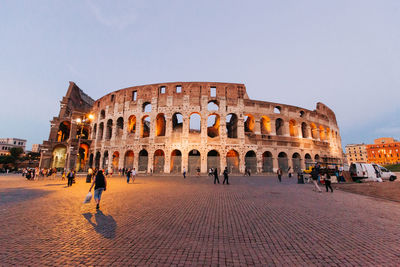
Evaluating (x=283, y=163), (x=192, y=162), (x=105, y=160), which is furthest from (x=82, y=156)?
(x=283, y=163)

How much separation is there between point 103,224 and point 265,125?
27209 millimetres

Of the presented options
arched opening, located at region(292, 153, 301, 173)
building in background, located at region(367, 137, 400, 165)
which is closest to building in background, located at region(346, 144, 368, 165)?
building in background, located at region(367, 137, 400, 165)

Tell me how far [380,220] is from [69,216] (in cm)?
933

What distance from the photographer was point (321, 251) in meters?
3.01

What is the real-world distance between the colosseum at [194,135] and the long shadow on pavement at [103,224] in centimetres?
1841

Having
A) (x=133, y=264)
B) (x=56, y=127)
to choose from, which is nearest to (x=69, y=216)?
(x=133, y=264)

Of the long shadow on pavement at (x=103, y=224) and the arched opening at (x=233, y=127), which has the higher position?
the arched opening at (x=233, y=127)

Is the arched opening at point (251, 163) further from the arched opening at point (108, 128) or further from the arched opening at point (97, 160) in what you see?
the arched opening at point (97, 160)

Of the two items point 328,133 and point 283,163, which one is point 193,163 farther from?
point 328,133

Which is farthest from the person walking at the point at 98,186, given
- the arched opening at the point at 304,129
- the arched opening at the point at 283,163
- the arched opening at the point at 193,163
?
the arched opening at the point at 304,129

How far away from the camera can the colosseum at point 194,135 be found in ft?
79.2

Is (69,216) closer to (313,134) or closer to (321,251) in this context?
(321,251)

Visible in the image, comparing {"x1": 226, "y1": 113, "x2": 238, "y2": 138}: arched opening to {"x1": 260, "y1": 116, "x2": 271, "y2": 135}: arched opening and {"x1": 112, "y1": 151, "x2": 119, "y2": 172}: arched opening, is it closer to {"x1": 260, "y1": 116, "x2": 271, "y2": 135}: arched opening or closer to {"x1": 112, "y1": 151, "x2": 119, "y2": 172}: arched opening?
{"x1": 260, "y1": 116, "x2": 271, "y2": 135}: arched opening

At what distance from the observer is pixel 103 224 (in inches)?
171
